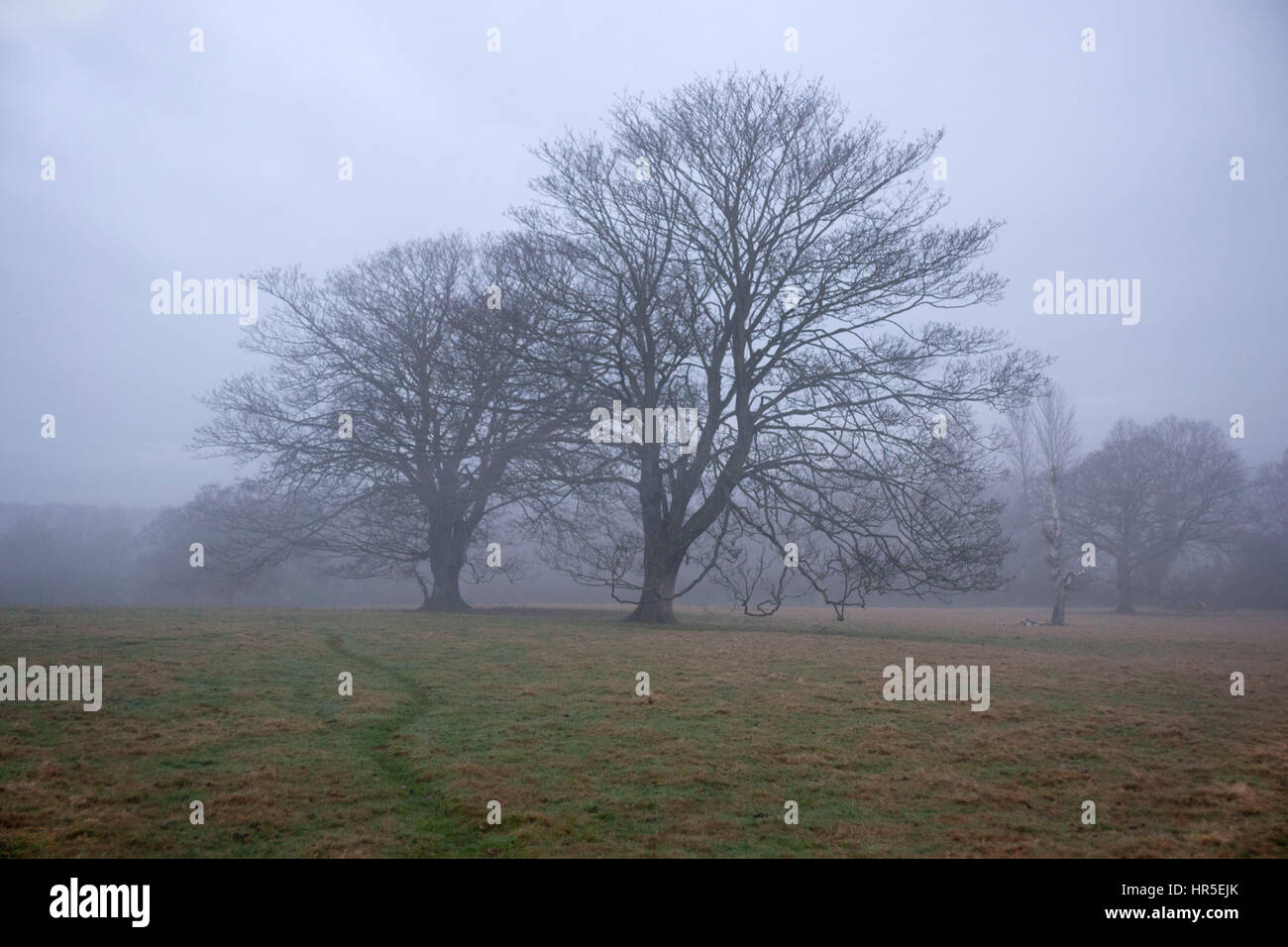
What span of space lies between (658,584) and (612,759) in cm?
1315

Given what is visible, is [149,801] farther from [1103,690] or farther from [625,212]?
[625,212]

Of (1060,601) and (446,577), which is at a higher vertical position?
(446,577)

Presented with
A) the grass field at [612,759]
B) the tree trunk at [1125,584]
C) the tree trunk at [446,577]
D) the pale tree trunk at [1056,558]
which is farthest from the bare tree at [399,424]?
the tree trunk at [1125,584]

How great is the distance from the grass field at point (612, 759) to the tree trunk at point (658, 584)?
7.06 m

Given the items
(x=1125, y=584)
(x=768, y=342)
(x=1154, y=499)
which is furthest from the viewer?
(x=1154, y=499)

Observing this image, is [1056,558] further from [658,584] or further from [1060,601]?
[658,584]

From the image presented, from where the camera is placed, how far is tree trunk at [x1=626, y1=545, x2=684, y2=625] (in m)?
19.9

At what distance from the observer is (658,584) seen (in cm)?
1989

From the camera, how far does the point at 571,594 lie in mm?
58000

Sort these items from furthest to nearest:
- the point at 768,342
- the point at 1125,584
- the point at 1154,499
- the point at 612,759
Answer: the point at 1154,499, the point at 1125,584, the point at 768,342, the point at 612,759

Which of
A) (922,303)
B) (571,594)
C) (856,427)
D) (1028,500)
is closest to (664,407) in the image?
(856,427)

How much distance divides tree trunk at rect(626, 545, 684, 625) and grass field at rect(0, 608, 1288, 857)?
706cm

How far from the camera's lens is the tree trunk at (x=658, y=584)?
19875mm

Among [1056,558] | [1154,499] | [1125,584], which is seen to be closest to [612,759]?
[1056,558]
